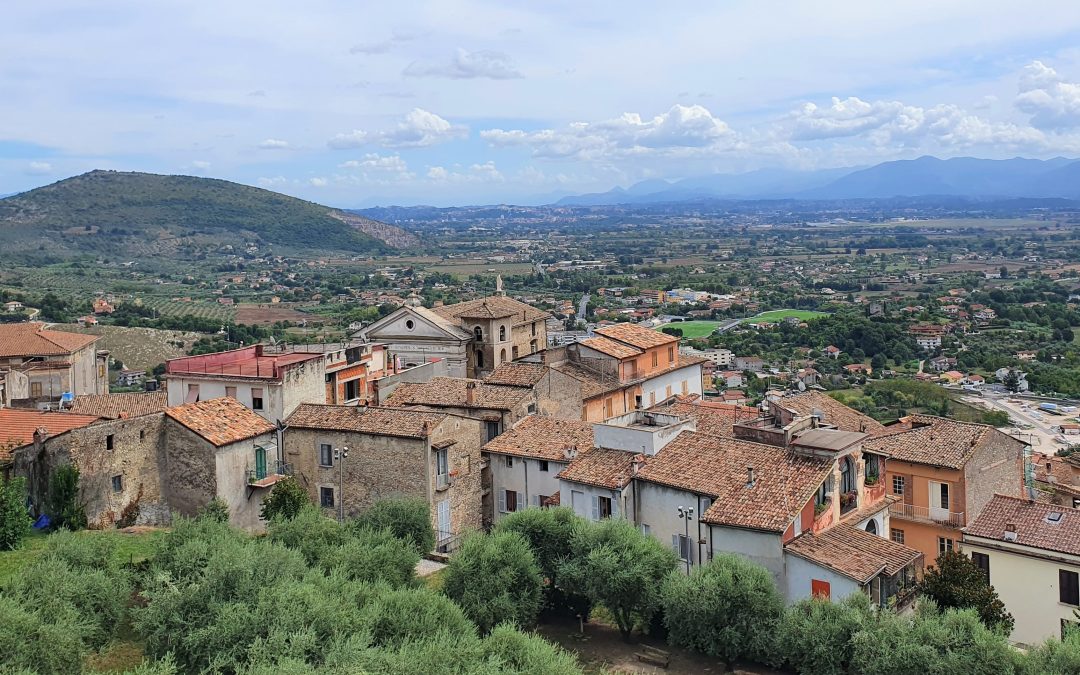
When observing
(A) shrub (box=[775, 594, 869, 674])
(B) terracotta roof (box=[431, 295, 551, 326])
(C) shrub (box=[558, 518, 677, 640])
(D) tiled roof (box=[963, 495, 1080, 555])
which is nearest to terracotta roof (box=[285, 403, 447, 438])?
(C) shrub (box=[558, 518, 677, 640])

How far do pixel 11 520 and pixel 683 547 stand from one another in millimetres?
18739

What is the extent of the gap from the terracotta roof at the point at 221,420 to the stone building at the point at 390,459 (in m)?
1.30

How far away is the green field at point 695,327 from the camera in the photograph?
13800 cm

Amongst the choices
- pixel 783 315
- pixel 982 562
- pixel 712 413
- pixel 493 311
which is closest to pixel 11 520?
pixel 712 413

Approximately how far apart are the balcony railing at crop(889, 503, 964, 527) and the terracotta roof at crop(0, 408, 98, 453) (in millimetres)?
25928

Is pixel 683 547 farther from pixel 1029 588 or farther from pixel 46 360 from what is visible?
pixel 46 360

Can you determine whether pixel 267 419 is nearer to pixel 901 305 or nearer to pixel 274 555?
pixel 274 555

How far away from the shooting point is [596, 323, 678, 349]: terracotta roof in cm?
4353

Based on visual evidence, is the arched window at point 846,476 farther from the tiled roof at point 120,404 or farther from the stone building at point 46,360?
the stone building at point 46,360

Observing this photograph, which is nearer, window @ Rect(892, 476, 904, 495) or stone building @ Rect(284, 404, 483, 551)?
window @ Rect(892, 476, 904, 495)

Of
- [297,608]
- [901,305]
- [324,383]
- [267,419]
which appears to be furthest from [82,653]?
[901,305]

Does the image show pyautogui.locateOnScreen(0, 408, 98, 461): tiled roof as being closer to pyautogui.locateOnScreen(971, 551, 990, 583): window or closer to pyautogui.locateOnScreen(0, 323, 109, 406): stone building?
pyautogui.locateOnScreen(0, 323, 109, 406): stone building

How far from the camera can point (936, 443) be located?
31.4 metres

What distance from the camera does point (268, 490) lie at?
106 feet
